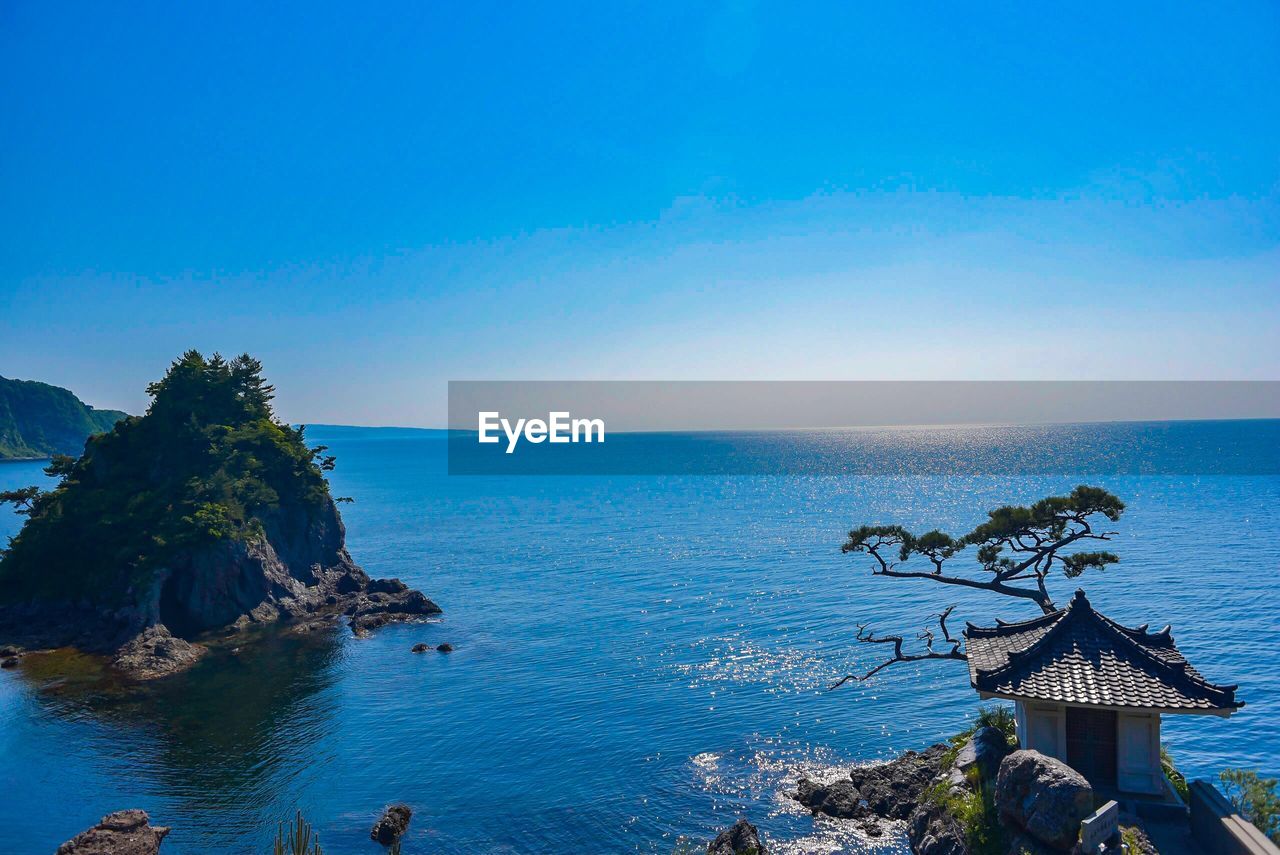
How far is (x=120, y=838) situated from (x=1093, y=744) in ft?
107

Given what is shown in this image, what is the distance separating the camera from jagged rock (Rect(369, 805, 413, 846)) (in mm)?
27969

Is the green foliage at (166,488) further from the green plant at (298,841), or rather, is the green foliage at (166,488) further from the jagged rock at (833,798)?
the jagged rock at (833,798)

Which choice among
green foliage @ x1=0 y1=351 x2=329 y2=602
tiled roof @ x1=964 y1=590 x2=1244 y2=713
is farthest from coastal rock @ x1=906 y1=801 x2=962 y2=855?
→ green foliage @ x1=0 y1=351 x2=329 y2=602

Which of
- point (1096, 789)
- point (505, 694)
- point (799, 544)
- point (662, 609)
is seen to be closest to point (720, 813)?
point (1096, 789)

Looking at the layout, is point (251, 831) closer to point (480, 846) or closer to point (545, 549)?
point (480, 846)

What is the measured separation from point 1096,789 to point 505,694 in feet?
106

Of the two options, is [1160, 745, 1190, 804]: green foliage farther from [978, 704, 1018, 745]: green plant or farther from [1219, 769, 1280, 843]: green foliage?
[978, 704, 1018, 745]: green plant

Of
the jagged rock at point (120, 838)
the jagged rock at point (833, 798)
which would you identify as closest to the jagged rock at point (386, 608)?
the jagged rock at point (120, 838)

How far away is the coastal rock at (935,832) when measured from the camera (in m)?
21.2

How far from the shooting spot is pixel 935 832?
75.9 ft

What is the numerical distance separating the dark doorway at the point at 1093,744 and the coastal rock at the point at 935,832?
13.1ft

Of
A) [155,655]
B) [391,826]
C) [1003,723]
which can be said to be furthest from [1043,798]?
[155,655]

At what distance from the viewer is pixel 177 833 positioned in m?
27.9

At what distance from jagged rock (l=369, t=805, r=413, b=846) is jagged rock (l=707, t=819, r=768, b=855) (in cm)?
1251
